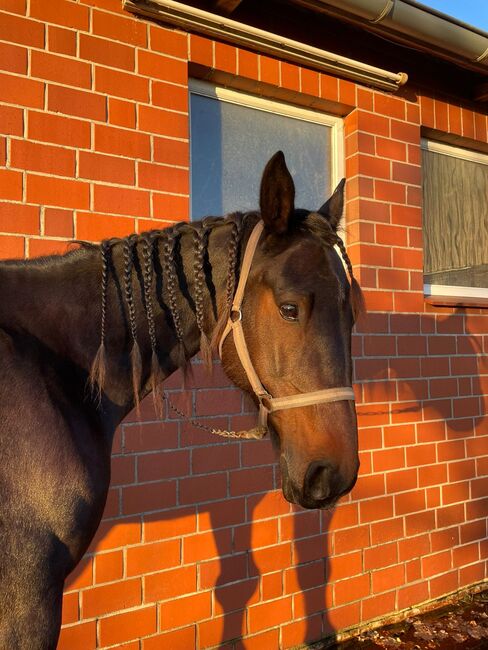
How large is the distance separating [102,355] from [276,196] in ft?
2.58

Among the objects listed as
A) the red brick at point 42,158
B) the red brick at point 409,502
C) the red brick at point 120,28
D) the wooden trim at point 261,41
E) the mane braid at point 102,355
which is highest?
the wooden trim at point 261,41

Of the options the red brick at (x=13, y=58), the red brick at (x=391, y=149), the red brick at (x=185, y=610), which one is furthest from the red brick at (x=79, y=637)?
the red brick at (x=391, y=149)

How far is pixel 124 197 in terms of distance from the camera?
2602 millimetres

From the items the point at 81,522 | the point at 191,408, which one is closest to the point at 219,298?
the point at 81,522

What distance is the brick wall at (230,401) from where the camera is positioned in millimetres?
2422

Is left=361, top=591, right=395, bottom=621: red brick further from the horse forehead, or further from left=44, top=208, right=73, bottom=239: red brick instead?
left=44, top=208, right=73, bottom=239: red brick

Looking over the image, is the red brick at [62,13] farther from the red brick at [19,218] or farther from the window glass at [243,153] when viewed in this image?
the red brick at [19,218]

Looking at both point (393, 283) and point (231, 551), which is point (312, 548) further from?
point (393, 283)

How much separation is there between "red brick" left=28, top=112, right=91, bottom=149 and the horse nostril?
1966 millimetres

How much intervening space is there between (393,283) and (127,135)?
6.69 ft

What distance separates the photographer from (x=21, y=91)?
92.4 inches

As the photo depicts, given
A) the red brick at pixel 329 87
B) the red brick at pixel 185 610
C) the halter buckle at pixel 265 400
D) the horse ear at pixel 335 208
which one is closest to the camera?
the halter buckle at pixel 265 400

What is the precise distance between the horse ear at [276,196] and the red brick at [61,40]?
1.54 m

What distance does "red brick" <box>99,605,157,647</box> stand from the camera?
2.46 meters
